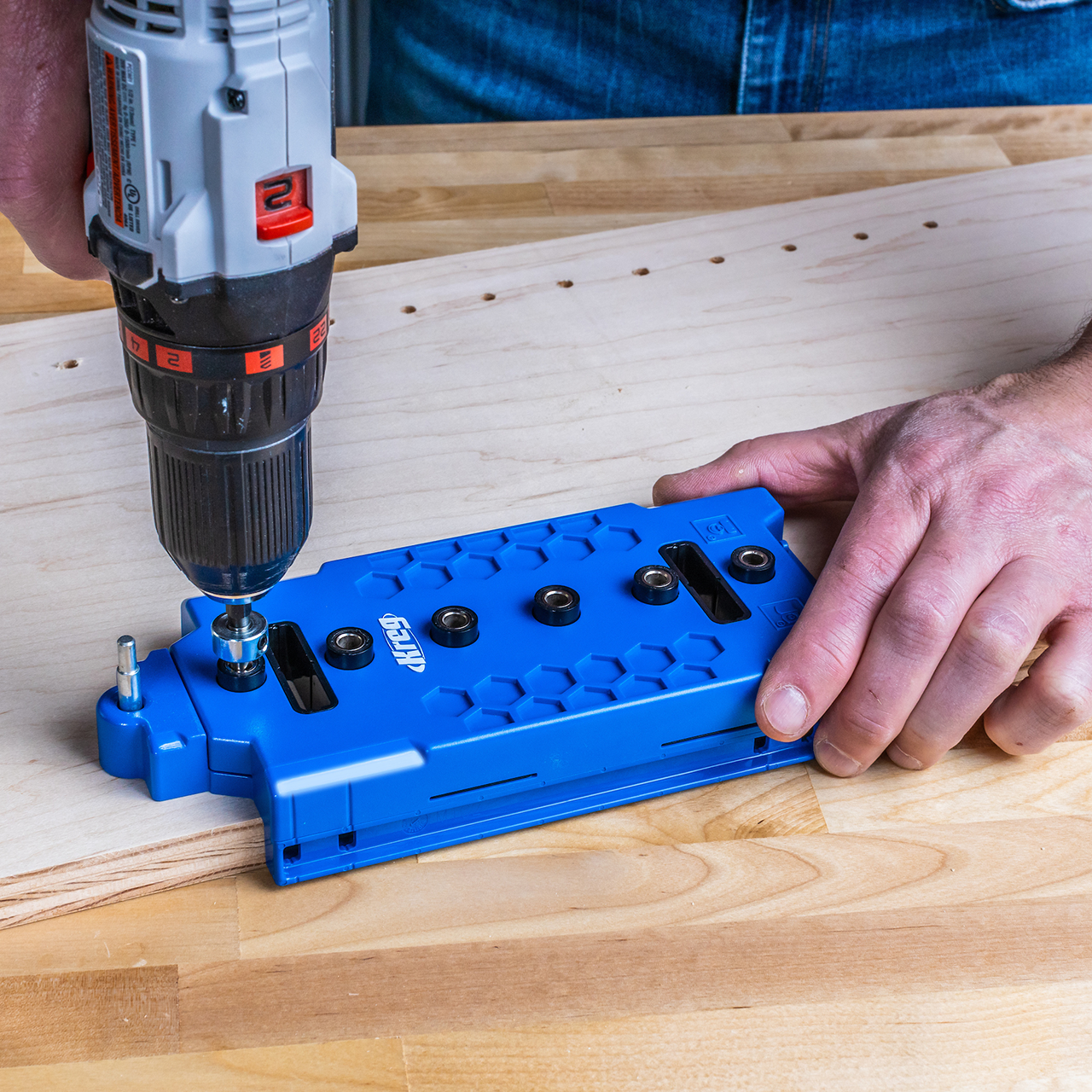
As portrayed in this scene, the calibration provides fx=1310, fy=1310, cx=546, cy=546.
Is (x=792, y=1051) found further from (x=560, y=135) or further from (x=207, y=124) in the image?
(x=560, y=135)

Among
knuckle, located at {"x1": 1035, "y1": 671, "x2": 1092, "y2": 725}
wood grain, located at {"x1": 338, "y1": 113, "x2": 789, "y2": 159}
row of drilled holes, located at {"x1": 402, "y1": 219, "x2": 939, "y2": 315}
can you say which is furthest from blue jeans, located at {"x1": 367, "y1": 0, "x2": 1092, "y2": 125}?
knuckle, located at {"x1": 1035, "y1": 671, "x2": 1092, "y2": 725}

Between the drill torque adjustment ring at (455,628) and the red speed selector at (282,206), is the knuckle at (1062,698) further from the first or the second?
the red speed selector at (282,206)

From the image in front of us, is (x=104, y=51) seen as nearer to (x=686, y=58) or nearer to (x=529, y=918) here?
(x=529, y=918)

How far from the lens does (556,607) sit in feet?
2.90

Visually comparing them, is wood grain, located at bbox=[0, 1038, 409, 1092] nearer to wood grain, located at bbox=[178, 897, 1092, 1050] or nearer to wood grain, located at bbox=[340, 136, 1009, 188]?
wood grain, located at bbox=[178, 897, 1092, 1050]

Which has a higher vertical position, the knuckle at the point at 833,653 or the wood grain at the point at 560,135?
the knuckle at the point at 833,653

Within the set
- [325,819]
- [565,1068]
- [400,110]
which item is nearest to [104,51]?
[325,819]

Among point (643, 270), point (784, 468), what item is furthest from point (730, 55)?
point (784, 468)

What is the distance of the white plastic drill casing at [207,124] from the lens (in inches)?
22.5

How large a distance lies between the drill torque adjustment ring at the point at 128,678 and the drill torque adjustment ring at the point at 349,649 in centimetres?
12

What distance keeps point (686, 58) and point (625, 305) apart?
580mm

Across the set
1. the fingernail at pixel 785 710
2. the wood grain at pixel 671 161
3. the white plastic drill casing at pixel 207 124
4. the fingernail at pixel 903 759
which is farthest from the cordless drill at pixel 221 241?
the wood grain at pixel 671 161

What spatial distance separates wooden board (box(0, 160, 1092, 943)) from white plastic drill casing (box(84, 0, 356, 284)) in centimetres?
36

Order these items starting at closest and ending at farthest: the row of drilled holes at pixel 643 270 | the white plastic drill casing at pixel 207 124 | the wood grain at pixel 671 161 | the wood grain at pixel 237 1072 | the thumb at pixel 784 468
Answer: the white plastic drill casing at pixel 207 124
the wood grain at pixel 237 1072
the thumb at pixel 784 468
the row of drilled holes at pixel 643 270
the wood grain at pixel 671 161
